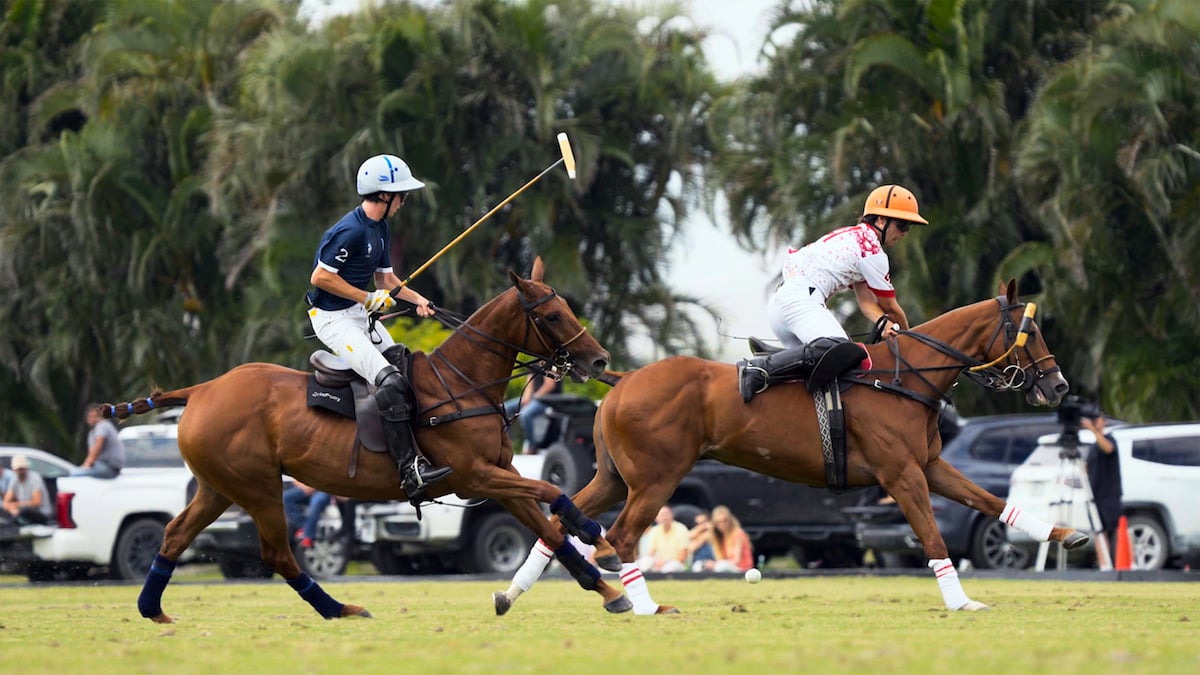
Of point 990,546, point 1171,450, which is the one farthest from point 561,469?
point 1171,450

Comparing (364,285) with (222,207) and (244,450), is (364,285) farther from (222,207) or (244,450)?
(222,207)

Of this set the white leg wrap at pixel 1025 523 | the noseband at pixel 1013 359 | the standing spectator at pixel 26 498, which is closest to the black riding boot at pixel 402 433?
the white leg wrap at pixel 1025 523

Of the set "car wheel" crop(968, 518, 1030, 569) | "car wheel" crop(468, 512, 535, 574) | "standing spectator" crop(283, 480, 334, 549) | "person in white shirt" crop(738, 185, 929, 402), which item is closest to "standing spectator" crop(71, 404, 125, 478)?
"standing spectator" crop(283, 480, 334, 549)

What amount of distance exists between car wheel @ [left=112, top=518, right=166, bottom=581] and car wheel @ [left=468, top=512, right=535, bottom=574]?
3.70m

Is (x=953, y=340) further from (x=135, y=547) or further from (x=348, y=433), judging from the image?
(x=135, y=547)

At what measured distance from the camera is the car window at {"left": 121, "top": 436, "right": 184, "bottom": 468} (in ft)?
79.6

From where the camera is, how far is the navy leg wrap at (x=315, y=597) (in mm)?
12977

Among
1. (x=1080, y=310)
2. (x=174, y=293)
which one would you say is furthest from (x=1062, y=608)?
(x=174, y=293)

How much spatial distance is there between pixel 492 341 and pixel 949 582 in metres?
3.30

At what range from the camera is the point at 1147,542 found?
841 inches

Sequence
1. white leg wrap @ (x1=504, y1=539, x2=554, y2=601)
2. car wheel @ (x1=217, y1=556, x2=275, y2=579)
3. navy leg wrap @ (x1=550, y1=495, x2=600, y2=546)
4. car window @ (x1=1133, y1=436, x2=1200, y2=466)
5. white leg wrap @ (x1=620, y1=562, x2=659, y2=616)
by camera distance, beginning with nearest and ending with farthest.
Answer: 1. navy leg wrap @ (x1=550, y1=495, x2=600, y2=546)
2. white leg wrap @ (x1=620, y1=562, x2=659, y2=616)
3. white leg wrap @ (x1=504, y1=539, x2=554, y2=601)
4. car window @ (x1=1133, y1=436, x2=1200, y2=466)
5. car wheel @ (x1=217, y1=556, x2=275, y2=579)

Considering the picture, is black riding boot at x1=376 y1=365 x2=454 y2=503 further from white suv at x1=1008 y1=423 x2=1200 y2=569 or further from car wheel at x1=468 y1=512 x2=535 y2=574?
car wheel at x1=468 y1=512 x2=535 y2=574

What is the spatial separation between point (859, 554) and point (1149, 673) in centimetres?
1780

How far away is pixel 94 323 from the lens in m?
38.2
